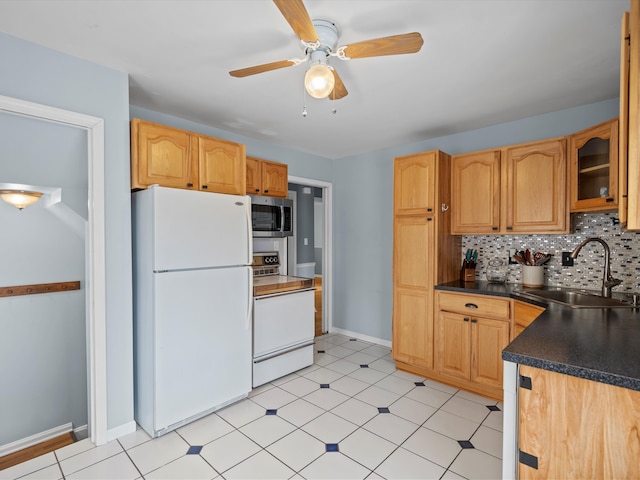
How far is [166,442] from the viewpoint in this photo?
214 cm

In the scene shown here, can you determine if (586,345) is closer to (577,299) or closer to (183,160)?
(577,299)

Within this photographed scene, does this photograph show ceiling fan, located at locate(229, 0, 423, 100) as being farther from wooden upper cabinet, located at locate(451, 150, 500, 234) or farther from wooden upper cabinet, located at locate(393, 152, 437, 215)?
wooden upper cabinet, located at locate(451, 150, 500, 234)

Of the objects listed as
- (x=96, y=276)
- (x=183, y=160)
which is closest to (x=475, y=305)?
(x=183, y=160)

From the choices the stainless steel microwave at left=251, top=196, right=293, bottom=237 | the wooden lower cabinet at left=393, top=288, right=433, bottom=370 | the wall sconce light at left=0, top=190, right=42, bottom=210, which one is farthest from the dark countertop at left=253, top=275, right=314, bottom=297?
the wall sconce light at left=0, top=190, right=42, bottom=210

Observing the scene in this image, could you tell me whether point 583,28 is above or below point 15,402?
above

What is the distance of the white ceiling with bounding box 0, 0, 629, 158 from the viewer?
5.18 feet

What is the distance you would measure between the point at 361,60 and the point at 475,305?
2.16 metres

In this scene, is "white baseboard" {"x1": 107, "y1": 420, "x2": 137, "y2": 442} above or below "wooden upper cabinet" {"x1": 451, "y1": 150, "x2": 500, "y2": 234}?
below

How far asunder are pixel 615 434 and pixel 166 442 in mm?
2381

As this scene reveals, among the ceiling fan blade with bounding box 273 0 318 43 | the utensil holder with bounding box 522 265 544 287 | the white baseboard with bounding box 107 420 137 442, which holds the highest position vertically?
the ceiling fan blade with bounding box 273 0 318 43

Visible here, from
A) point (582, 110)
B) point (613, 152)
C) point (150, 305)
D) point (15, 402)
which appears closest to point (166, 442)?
point (150, 305)

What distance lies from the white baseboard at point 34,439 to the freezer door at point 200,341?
182 cm

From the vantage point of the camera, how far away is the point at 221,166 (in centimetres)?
261

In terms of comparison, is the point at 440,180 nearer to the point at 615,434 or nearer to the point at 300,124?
the point at 300,124
